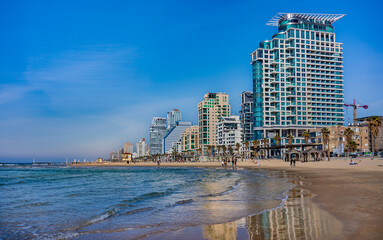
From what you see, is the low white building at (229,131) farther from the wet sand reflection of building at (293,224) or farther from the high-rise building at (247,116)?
the wet sand reflection of building at (293,224)

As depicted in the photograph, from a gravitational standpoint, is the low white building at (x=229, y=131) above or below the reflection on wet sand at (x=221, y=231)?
above

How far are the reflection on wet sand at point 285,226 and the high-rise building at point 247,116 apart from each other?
15375 centimetres

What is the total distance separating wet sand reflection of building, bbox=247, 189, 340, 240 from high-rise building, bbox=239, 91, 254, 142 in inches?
6037

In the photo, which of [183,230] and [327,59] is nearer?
[183,230]

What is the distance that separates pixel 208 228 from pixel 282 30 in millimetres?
154404

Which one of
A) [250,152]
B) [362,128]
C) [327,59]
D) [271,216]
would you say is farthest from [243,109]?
[271,216]

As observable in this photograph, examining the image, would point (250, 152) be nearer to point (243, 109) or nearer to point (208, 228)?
point (243, 109)

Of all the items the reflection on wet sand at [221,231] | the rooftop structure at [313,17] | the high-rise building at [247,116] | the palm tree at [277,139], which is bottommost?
the reflection on wet sand at [221,231]

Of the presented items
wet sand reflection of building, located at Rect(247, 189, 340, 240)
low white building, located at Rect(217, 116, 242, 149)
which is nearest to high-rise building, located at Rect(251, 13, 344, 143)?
low white building, located at Rect(217, 116, 242, 149)

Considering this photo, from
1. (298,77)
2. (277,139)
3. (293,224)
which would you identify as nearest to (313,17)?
(298,77)

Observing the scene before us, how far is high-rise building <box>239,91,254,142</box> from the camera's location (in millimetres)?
172125

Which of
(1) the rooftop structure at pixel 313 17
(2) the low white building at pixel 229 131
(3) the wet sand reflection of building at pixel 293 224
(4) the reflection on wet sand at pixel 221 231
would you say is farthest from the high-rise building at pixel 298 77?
(4) the reflection on wet sand at pixel 221 231

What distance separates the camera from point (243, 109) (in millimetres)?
188875

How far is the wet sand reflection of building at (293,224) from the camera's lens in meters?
7.64
